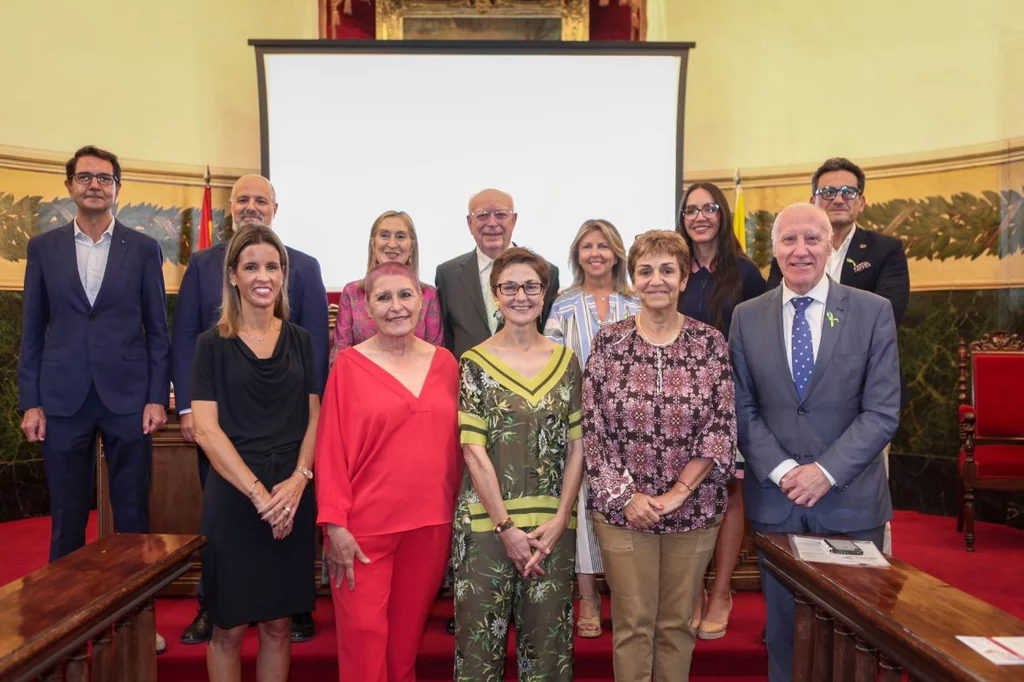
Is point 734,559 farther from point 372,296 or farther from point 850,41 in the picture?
point 850,41

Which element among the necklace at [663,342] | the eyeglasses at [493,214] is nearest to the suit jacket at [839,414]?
the necklace at [663,342]

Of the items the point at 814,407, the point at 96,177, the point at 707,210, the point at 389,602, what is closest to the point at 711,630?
the point at 814,407

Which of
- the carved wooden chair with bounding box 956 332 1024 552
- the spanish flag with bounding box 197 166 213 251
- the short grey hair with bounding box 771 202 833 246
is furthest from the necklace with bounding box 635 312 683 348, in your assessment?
the spanish flag with bounding box 197 166 213 251

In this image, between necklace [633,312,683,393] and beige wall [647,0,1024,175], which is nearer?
necklace [633,312,683,393]

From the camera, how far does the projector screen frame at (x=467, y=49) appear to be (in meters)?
5.93

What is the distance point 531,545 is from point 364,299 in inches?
49.0

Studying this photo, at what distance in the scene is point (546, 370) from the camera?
2289mm

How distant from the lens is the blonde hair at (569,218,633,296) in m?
2.92

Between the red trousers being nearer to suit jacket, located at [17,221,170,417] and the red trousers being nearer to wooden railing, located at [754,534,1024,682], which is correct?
wooden railing, located at [754,534,1024,682]

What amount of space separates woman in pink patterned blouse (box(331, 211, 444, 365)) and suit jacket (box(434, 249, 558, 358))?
106 millimetres

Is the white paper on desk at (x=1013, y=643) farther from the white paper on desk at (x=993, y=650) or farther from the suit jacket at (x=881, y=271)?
the suit jacket at (x=881, y=271)

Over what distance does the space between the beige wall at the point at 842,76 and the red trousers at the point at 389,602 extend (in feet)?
16.2

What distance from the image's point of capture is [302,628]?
2951mm

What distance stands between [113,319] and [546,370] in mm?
→ 1738
